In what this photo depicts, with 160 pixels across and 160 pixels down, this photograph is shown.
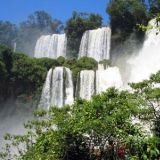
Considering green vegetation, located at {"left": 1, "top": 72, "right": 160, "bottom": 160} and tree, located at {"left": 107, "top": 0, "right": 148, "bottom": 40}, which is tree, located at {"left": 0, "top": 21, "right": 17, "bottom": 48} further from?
green vegetation, located at {"left": 1, "top": 72, "right": 160, "bottom": 160}

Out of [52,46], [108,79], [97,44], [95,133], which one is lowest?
[95,133]

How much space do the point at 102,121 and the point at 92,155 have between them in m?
1.81

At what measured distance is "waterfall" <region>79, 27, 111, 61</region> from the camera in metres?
37.4

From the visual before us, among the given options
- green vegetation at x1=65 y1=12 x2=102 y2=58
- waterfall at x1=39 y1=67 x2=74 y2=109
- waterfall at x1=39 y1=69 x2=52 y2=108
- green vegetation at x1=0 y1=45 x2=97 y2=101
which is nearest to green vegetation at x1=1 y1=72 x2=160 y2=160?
waterfall at x1=39 y1=67 x2=74 y2=109

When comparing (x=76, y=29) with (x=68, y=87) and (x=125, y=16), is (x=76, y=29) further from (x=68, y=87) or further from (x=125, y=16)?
(x=68, y=87)

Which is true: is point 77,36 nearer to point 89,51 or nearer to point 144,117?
point 89,51

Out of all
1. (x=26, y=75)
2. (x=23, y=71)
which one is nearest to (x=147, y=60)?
(x=26, y=75)

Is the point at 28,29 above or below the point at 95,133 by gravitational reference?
above

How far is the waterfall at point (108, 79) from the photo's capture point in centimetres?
3062

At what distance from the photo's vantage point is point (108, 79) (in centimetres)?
3078

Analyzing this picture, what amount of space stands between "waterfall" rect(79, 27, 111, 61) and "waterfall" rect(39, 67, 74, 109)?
5707mm

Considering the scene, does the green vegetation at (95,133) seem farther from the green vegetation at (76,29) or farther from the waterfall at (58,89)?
the green vegetation at (76,29)

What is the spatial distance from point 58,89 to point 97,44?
7.86m

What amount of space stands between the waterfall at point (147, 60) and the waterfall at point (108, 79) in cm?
142
